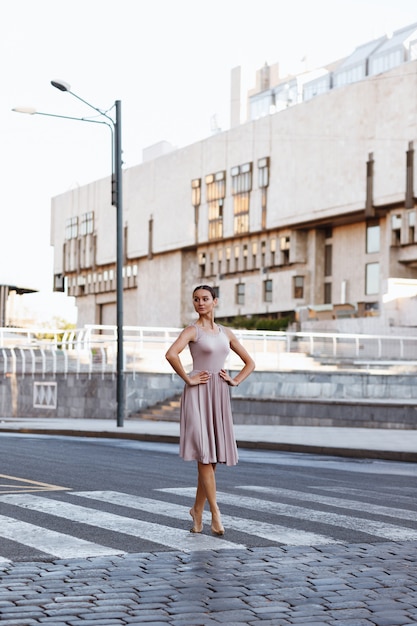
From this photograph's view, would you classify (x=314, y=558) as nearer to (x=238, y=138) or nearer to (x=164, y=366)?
(x=164, y=366)

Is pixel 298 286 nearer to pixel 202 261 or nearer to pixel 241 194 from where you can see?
pixel 241 194

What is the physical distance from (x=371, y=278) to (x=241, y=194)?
535 inches

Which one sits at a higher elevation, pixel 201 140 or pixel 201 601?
pixel 201 140

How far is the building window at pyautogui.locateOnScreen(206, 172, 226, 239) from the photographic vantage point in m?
80.6

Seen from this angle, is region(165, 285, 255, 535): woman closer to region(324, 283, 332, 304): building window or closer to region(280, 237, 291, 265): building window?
region(324, 283, 332, 304): building window

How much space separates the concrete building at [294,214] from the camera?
63.9 meters

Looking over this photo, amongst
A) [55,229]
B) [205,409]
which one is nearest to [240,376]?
[205,409]

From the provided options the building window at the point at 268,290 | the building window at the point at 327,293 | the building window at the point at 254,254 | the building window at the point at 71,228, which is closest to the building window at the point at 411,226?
the building window at the point at 327,293

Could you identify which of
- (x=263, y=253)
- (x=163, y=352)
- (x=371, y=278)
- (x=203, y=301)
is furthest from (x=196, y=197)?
(x=203, y=301)

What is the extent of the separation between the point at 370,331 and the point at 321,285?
1686cm

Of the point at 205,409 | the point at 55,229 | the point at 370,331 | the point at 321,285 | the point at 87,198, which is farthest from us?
the point at 55,229

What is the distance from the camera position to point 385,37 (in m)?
85.0

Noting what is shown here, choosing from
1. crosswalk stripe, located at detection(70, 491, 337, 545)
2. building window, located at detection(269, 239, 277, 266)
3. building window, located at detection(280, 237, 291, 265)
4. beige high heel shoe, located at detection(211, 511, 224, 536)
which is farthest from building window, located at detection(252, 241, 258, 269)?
beige high heel shoe, located at detection(211, 511, 224, 536)

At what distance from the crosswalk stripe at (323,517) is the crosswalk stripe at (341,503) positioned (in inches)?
17.2
